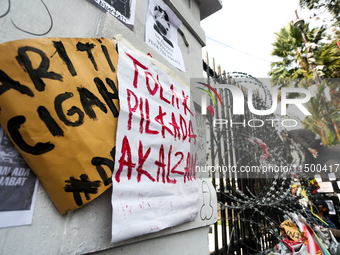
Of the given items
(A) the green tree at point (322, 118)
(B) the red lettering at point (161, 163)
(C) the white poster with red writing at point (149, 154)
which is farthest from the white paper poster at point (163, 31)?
(A) the green tree at point (322, 118)

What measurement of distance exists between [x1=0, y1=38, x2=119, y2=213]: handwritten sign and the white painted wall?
0.10 meters

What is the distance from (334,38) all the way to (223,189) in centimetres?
1170

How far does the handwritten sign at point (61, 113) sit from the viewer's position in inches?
30.8


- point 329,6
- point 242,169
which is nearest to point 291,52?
point 329,6

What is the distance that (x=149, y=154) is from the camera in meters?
→ 1.33

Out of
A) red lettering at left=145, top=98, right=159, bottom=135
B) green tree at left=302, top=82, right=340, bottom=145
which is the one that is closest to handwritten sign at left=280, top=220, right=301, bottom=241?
red lettering at left=145, top=98, right=159, bottom=135

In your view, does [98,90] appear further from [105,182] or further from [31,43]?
[105,182]

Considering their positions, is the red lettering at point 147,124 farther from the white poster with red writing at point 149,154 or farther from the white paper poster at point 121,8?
the white paper poster at point 121,8

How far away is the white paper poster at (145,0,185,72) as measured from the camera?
1.88 m

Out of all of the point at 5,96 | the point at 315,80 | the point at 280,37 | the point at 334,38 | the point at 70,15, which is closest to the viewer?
the point at 5,96

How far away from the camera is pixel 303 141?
571cm

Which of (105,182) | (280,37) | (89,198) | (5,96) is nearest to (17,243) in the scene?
(89,198)

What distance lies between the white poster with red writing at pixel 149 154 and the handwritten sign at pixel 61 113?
112 millimetres

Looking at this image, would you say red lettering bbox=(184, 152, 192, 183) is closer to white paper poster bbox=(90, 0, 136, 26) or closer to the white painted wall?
the white painted wall
